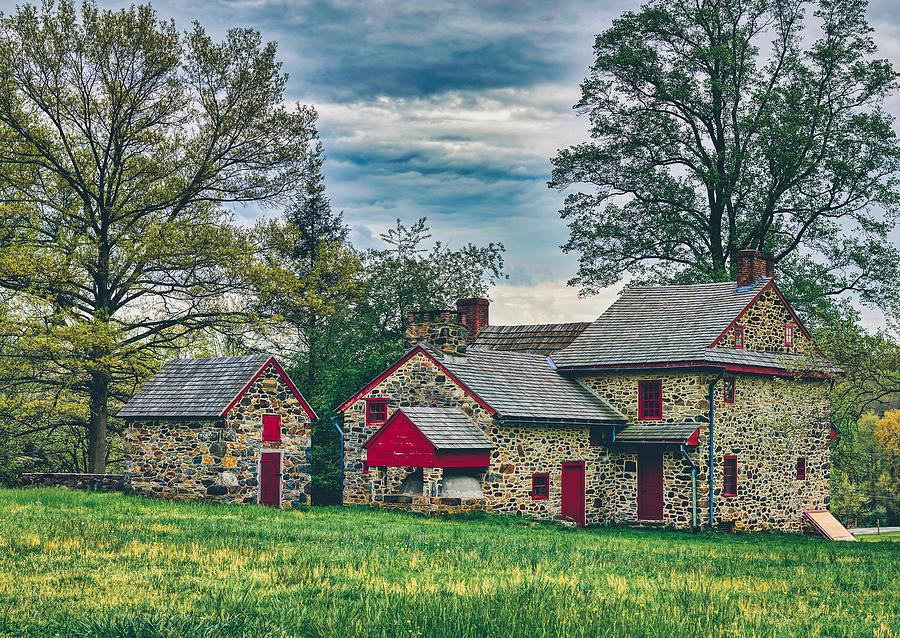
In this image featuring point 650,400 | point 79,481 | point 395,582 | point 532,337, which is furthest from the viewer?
point 532,337

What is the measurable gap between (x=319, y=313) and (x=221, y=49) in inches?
388

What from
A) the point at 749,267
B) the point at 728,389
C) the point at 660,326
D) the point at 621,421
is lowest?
the point at 621,421

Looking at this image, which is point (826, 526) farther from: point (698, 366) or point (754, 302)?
point (698, 366)

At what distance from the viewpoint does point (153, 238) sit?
118 feet

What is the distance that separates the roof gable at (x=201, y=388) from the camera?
32219mm

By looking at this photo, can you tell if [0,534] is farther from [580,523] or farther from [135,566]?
[580,523]

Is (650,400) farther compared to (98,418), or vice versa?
(98,418)

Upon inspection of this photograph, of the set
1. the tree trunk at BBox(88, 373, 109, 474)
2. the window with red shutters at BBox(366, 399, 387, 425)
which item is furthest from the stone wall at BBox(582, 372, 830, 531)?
the tree trunk at BBox(88, 373, 109, 474)

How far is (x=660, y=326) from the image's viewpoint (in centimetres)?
3653

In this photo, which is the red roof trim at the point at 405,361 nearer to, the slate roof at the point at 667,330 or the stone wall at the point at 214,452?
the stone wall at the point at 214,452

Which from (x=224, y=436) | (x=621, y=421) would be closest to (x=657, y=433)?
(x=621, y=421)

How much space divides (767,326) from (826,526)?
Answer: 6.82 m

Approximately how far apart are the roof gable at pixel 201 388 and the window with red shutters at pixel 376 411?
1.71 meters

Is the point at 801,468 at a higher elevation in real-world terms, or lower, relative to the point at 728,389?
lower
